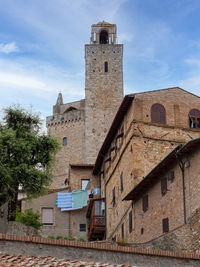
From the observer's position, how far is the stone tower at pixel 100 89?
63.0 metres

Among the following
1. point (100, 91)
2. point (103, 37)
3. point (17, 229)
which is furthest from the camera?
point (103, 37)

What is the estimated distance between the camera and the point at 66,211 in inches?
1746

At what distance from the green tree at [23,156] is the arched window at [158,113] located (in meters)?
6.62

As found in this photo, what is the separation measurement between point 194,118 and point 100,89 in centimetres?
3497

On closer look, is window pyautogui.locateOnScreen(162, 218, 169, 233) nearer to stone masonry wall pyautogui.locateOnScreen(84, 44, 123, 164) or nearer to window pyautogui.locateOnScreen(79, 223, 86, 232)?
window pyautogui.locateOnScreen(79, 223, 86, 232)

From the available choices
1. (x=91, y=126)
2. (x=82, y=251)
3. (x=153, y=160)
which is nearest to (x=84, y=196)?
(x=153, y=160)

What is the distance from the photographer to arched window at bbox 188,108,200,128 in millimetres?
31219

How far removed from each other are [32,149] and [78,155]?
35.7 meters

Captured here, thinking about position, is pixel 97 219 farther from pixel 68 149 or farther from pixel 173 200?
pixel 68 149

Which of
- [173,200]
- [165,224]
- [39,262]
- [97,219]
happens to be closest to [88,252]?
[39,262]

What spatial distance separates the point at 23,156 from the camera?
27.0m

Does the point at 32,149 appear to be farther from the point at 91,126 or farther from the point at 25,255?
the point at 91,126

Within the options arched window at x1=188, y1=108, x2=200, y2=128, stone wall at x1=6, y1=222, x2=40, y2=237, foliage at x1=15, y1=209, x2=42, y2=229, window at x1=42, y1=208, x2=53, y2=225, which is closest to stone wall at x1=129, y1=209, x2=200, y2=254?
stone wall at x1=6, y1=222, x2=40, y2=237

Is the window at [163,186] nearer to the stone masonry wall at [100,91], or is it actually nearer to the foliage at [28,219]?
the foliage at [28,219]
